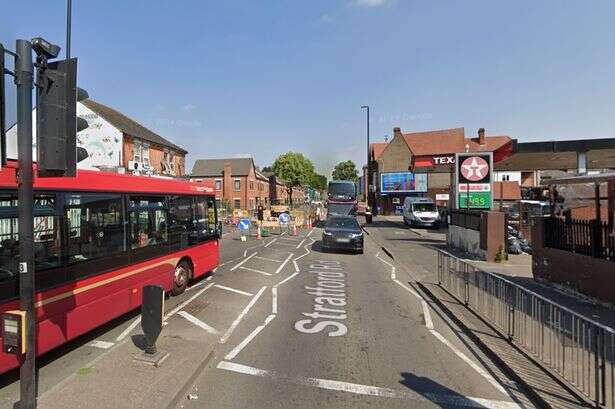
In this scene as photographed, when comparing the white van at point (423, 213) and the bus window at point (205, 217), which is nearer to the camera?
the bus window at point (205, 217)

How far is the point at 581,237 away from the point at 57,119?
10.7m

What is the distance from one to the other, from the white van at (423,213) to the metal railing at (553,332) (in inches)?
951

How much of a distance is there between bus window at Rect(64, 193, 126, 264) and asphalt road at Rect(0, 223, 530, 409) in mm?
1389

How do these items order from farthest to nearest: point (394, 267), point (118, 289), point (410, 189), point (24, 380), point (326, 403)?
point (410, 189)
point (394, 267)
point (118, 289)
point (326, 403)
point (24, 380)

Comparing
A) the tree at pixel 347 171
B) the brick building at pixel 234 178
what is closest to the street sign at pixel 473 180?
the brick building at pixel 234 178

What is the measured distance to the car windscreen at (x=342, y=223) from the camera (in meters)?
18.2

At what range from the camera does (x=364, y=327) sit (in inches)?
280

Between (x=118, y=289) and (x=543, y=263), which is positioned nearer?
(x=118, y=289)

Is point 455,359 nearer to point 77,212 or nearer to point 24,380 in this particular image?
point 24,380

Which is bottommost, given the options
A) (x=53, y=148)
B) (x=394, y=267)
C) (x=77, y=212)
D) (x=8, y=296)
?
(x=394, y=267)

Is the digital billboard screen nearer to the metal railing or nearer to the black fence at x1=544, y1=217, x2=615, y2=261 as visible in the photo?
the black fence at x1=544, y1=217, x2=615, y2=261

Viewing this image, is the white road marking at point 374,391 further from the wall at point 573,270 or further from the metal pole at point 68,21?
the metal pole at point 68,21

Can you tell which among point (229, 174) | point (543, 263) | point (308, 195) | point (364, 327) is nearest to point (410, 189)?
point (229, 174)

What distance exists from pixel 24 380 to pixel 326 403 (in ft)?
9.59
